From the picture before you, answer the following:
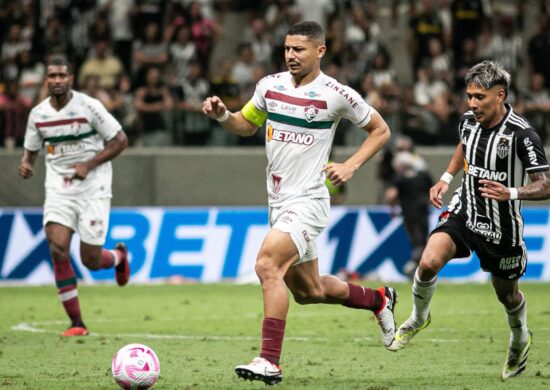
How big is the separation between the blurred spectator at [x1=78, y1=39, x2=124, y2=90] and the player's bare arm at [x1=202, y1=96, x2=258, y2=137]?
1118 cm

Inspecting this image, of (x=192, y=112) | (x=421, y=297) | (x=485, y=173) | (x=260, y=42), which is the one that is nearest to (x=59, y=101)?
(x=421, y=297)

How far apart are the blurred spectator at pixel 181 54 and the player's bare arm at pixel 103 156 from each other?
8.83m

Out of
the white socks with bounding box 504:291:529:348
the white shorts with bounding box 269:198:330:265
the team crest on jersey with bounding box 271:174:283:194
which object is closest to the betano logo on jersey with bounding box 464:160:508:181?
the white socks with bounding box 504:291:529:348

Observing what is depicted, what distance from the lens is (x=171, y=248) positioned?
17500mm

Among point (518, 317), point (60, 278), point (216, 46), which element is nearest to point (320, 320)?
point (60, 278)

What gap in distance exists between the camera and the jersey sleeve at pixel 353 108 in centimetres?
841

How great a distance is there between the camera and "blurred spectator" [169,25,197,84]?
20453 mm

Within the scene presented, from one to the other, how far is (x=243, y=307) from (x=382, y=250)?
4132mm

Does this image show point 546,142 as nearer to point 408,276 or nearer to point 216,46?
point 408,276

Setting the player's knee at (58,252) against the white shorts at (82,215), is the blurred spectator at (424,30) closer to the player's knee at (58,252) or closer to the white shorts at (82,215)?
the white shorts at (82,215)

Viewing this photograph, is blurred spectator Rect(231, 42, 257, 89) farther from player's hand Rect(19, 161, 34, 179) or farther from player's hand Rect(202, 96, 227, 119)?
player's hand Rect(202, 96, 227, 119)

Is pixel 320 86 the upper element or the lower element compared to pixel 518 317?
upper

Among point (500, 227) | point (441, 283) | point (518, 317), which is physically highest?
point (500, 227)

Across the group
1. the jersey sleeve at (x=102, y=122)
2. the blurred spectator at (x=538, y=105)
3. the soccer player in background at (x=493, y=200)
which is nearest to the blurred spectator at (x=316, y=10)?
the blurred spectator at (x=538, y=105)
